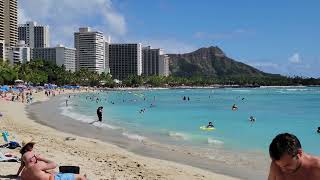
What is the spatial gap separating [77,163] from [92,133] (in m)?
11.3

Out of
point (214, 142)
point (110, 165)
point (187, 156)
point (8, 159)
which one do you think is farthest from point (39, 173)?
point (214, 142)

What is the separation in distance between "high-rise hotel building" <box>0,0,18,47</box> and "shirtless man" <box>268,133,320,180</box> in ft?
532

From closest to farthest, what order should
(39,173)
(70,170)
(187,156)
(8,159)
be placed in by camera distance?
1. (39,173)
2. (70,170)
3. (8,159)
4. (187,156)

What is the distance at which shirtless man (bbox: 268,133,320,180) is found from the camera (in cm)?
291

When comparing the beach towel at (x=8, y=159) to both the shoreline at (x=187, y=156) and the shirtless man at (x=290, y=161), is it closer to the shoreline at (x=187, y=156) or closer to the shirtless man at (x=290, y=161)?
the shoreline at (x=187, y=156)

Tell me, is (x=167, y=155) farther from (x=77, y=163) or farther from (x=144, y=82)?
(x=144, y=82)

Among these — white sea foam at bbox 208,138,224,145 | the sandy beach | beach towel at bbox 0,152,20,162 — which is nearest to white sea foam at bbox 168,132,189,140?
white sea foam at bbox 208,138,224,145

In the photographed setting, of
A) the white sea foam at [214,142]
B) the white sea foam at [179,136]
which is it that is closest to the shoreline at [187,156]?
the white sea foam at [179,136]

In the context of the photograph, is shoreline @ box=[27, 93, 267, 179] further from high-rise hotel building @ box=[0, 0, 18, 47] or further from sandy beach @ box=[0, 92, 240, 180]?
high-rise hotel building @ box=[0, 0, 18, 47]

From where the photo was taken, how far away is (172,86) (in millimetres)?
199000

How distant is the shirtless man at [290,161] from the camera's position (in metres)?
2.91

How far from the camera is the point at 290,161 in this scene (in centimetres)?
294

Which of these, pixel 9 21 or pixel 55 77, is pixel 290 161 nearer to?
pixel 55 77

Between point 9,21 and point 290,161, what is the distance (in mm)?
173101
